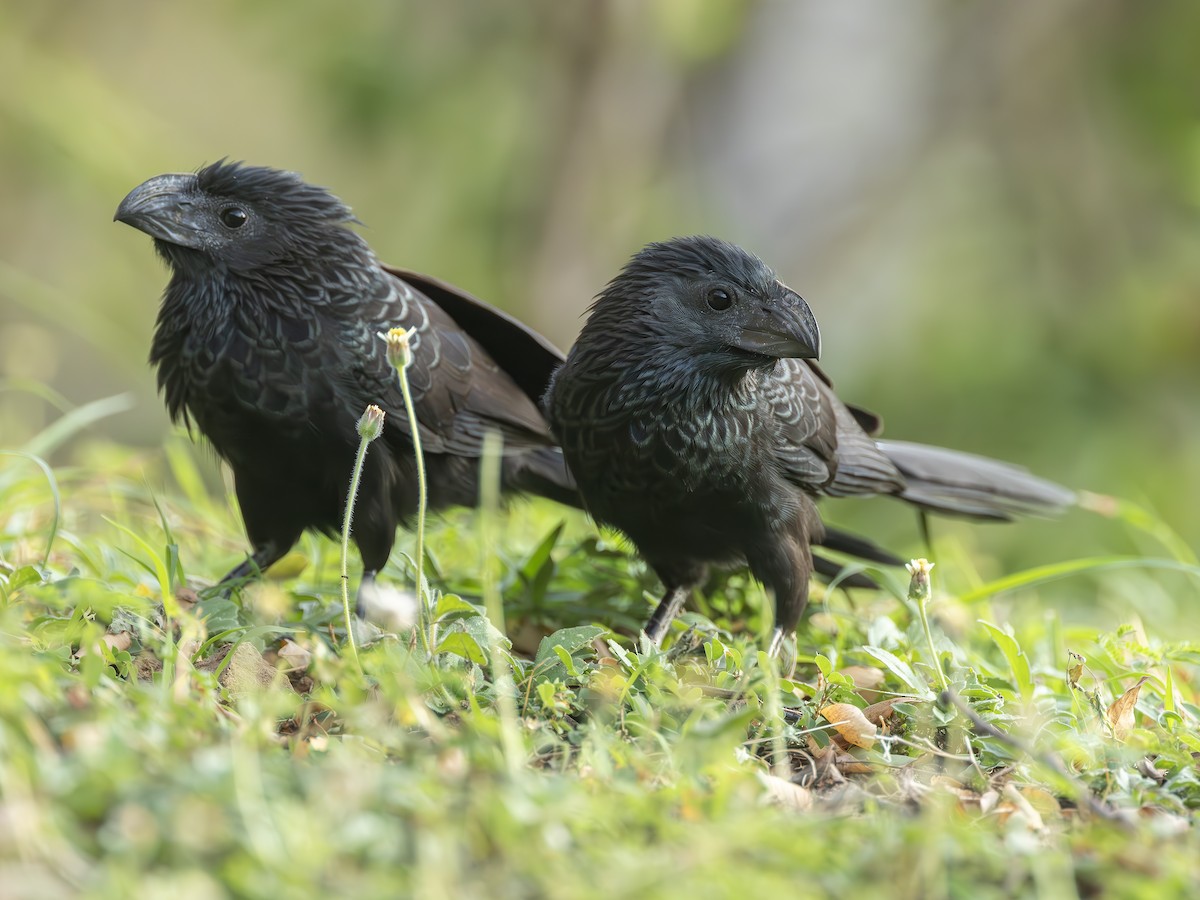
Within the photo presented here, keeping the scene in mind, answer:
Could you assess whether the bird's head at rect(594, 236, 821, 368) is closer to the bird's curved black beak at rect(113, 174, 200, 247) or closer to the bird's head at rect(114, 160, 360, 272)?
Answer: the bird's head at rect(114, 160, 360, 272)

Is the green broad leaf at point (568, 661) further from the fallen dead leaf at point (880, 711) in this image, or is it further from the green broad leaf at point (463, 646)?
the fallen dead leaf at point (880, 711)

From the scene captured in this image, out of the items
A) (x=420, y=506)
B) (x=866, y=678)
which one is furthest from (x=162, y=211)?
(x=866, y=678)

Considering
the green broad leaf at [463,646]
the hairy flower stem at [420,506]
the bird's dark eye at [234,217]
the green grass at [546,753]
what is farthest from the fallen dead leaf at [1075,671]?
the bird's dark eye at [234,217]

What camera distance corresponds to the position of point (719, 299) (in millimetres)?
3611

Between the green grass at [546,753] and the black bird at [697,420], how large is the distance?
0.26 metres

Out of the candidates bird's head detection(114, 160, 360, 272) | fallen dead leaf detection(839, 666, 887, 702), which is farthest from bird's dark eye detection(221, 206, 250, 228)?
fallen dead leaf detection(839, 666, 887, 702)

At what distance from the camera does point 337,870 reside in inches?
74.2

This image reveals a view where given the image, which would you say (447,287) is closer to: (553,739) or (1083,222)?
(553,739)

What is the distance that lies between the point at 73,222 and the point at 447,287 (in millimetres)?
6585

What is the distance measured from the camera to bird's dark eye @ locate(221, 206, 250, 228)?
3.88m

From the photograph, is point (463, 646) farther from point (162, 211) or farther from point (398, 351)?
point (162, 211)

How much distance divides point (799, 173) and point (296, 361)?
755 centimetres

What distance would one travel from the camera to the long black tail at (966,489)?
177 inches

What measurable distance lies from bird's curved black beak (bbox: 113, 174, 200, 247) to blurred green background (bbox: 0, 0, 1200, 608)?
5.08 m
